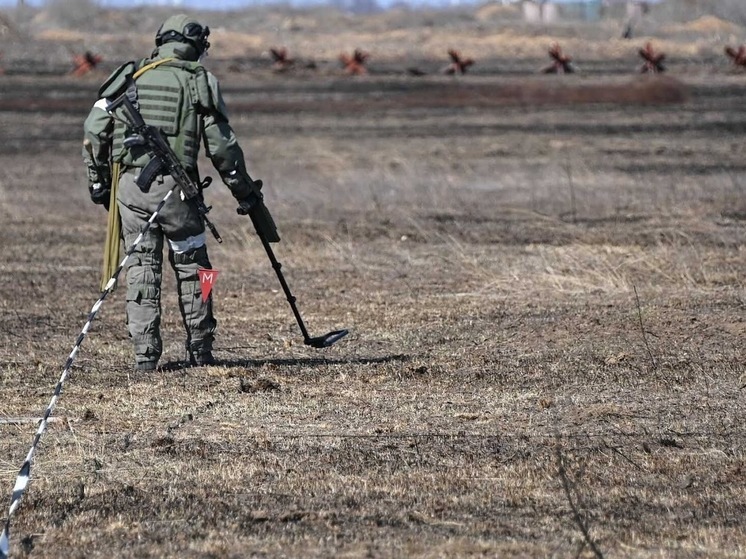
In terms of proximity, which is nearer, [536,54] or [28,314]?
[28,314]

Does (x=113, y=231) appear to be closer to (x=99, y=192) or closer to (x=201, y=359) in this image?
(x=99, y=192)

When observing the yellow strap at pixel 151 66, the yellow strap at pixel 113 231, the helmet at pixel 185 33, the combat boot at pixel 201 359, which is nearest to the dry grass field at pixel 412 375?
the combat boot at pixel 201 359

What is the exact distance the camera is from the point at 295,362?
970 cm

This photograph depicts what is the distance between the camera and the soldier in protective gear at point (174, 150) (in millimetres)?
8523

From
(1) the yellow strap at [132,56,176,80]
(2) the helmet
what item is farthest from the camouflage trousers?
(2) the helmet

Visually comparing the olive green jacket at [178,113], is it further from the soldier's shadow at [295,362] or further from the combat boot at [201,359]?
the soldier's shadow at [295,362]

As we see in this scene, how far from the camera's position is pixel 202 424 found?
771 cm

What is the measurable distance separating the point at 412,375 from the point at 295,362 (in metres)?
0.97

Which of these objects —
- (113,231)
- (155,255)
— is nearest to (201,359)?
(155,255)

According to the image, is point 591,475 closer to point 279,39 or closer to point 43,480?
point 43,480

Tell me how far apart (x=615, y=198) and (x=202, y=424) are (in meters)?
12.9

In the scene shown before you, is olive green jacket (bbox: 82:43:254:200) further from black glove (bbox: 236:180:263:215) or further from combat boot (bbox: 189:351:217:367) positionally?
combat boot (bbox: 189:351:217:367)

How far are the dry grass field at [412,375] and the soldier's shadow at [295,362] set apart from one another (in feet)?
0.16

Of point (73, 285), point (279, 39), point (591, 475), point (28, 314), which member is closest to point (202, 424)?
point (591, 475)
